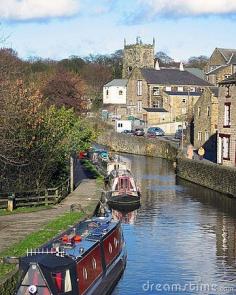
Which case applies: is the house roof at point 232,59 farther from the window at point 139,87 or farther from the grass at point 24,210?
the grass at point 24,210

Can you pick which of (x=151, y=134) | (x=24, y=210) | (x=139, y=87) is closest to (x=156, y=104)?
(x=139, y=87)

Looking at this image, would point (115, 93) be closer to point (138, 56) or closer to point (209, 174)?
point (138, 56)

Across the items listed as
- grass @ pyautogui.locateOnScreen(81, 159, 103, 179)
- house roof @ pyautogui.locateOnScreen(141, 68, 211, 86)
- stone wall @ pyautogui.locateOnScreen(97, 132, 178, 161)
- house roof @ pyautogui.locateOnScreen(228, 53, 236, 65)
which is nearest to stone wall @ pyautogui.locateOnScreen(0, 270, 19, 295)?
grass @ pyautogui.locateOnScreen(81, 159, 103, 179)

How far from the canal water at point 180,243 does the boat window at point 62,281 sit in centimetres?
509

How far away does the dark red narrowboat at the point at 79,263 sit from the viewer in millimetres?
15602

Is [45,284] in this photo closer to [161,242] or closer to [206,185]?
[161,242]

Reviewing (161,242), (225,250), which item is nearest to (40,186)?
(161,242)

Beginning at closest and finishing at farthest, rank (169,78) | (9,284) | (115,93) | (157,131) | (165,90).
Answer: (9,284)
(157,131)
(165,90)
(169,78)
(115,93)

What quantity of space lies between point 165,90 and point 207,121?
3486cm

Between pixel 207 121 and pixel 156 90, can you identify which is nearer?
pixel 207 121

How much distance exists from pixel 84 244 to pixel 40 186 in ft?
49.9

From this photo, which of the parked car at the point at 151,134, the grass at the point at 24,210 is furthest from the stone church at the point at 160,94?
the grass at the point at 24,210

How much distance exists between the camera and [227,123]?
48.3 metres

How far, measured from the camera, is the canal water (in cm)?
2205
